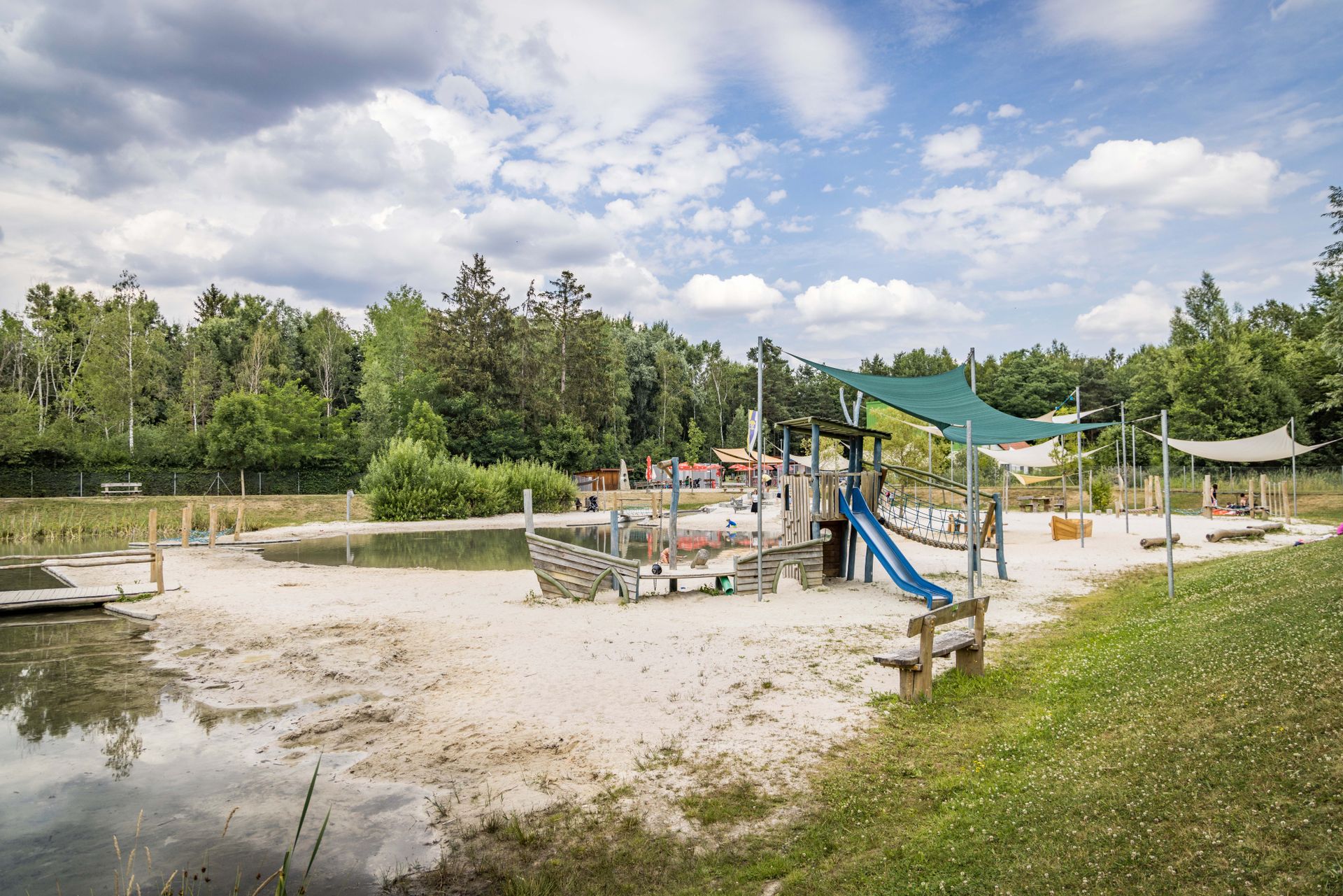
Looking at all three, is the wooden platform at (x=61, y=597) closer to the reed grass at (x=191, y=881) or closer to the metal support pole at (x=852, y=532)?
the reed grass at (x=191, y=881)

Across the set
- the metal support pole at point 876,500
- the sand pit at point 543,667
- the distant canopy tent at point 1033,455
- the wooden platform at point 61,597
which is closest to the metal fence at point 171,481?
the sand pit at point 543,667

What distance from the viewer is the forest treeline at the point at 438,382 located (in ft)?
139

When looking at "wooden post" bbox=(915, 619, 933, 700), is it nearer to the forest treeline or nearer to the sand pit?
the sand pit

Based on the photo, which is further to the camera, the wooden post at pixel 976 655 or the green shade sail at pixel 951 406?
the green shade sail at pixel 951 406

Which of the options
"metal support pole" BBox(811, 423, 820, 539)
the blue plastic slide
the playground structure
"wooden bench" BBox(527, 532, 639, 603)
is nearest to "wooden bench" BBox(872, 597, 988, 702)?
the blue plastic slide

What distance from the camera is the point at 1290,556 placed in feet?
37.1

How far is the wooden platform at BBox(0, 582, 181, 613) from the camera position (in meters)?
13.8

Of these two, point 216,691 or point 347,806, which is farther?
point 216,691

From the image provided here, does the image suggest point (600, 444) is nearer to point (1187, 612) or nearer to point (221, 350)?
point (221, 350)

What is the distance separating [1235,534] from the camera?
20766mm

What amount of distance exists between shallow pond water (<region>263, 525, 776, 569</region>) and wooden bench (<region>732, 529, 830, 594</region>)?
790cm

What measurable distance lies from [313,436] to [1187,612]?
149 ft

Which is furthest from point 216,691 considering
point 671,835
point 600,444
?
point 600,444

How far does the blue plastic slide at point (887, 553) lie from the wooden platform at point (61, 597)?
13822mm
